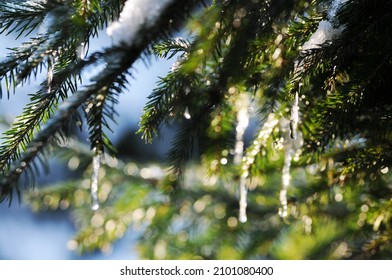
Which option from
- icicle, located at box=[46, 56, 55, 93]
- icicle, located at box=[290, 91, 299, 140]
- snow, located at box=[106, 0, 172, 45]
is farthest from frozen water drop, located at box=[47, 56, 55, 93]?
icicle, located at box=[290, 91, 299, 140]

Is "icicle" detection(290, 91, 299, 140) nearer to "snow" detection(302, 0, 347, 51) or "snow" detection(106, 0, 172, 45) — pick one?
"snow" detection(302, 0, 347, 51)

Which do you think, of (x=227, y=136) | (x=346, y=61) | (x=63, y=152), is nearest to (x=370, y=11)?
(x=346, y=61)

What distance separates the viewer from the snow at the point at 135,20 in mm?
757

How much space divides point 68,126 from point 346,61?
1.95 ft

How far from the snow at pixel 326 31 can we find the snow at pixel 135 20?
1.27 ft

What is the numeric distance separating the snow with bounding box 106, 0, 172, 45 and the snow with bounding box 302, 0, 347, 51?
1.27 ft

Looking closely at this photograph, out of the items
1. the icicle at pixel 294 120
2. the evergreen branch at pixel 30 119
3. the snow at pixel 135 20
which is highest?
the snow at pixel 135 20

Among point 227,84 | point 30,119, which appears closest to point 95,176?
point 30,119

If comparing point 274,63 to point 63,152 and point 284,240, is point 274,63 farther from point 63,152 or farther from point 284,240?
point 63,152

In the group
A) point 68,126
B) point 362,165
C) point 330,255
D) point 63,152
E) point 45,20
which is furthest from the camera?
point 63,152

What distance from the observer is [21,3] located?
100cm

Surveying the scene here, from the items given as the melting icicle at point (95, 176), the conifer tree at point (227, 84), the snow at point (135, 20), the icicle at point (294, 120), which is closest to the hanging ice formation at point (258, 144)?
the conifer tree at point (227, 84)

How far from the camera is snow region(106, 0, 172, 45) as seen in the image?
76cm

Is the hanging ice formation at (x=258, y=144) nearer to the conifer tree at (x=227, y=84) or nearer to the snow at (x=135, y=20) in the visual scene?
the conifer tree at (x=227, y=84)
